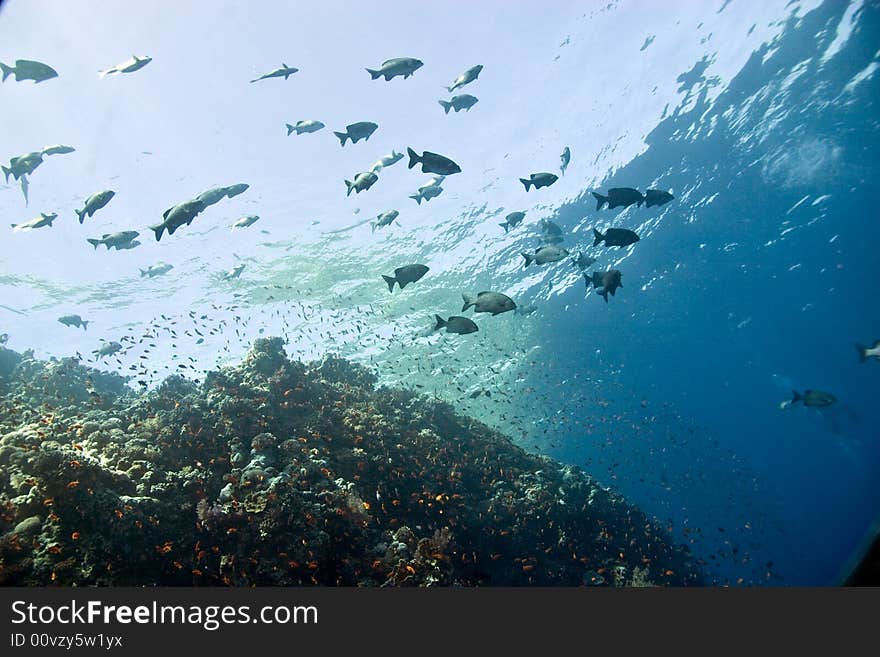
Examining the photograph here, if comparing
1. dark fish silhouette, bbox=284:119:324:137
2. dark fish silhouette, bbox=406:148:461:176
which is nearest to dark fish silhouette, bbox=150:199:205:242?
dark fish silhouette, bbox=406:148:461:176

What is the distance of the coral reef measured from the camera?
18.8 ft

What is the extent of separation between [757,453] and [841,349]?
158ft

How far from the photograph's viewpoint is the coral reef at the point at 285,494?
572 cm

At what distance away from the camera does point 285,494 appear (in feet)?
21.7

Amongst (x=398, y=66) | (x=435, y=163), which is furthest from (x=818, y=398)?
(x=398, y=66)

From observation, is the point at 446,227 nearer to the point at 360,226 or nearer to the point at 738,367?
the point at 360,226

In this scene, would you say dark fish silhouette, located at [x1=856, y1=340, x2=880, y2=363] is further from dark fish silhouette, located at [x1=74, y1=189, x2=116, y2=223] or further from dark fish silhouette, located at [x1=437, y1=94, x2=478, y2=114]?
dark fish silhouette, located at [x1=74, y1=189, x2=116, y2=223]

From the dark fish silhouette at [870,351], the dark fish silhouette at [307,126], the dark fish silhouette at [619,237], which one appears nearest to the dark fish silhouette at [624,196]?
the dark fish silhouette at [619,237]

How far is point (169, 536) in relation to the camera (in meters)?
6.35

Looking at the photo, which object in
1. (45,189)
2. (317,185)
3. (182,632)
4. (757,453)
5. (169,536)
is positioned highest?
(317,185)

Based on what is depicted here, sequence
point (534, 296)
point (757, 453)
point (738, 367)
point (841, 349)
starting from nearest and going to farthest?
point (534, 296) → point (841, 349) → point (738, 367) → point (757, 453)

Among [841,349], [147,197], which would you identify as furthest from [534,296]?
[841,349]

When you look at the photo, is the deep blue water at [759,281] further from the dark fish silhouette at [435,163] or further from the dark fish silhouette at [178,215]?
the dark fish silhouette at [178,215]

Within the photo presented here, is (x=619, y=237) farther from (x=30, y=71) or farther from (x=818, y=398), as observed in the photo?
(x=30, y=71)
